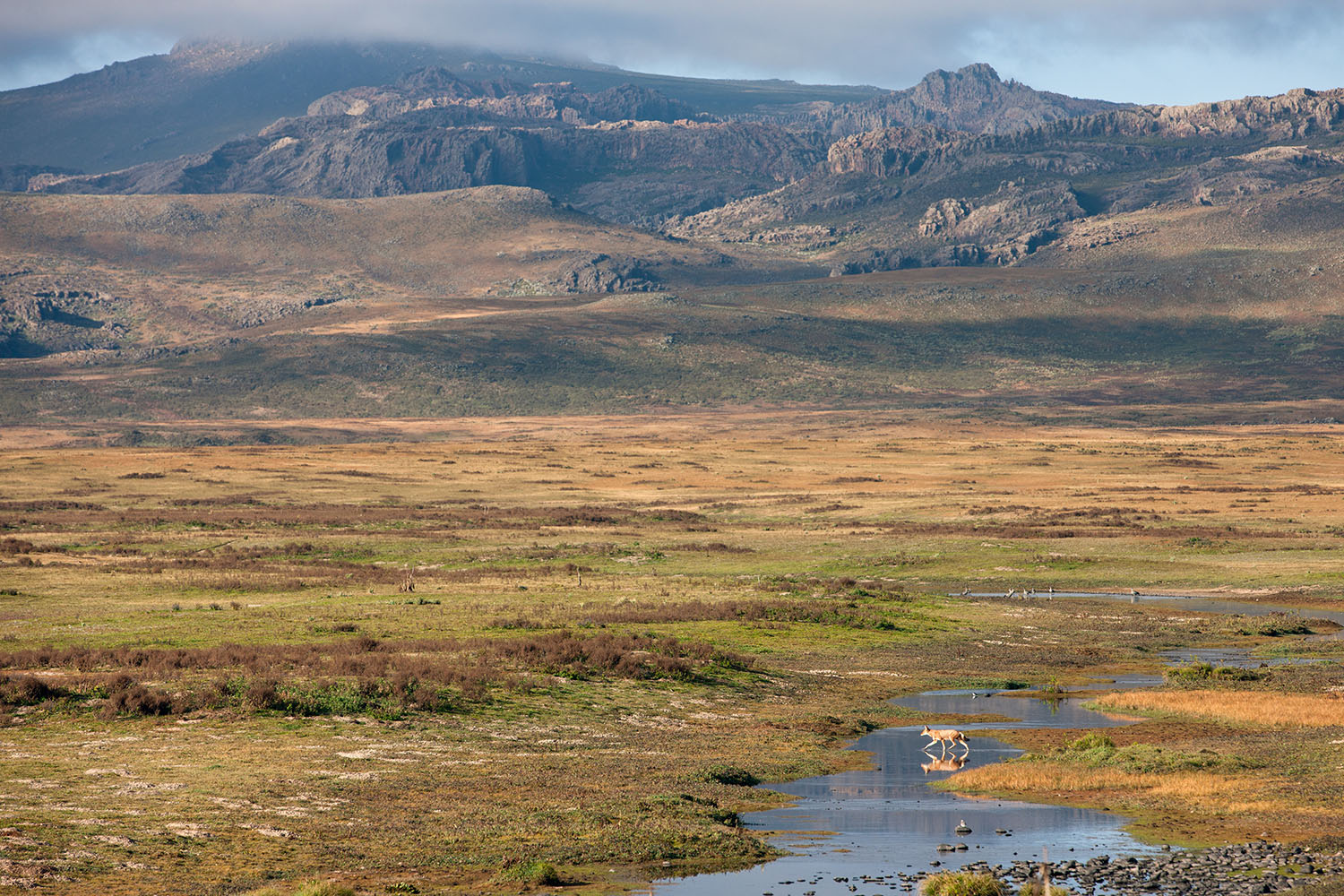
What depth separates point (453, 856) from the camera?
24.8 m

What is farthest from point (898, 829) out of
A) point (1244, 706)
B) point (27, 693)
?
point (27, 693)

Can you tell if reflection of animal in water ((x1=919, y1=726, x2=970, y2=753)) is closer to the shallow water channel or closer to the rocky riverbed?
the shallow water channel

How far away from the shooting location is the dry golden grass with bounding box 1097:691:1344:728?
38.9 m

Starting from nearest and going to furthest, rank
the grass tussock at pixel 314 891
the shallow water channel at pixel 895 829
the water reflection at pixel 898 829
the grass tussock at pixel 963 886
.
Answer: the grass tussock at pixel 314 891 < the grass tussock at pixel 963 886 < the shallow water channel at pixel 895 829 < the water reflection at pixel 898 829

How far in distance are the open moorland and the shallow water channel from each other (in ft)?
2.99

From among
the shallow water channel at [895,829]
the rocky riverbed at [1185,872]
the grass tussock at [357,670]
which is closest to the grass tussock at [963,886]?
the rocky riverbed at [1185,872]

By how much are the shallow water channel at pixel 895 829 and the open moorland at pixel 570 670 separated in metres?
0.91

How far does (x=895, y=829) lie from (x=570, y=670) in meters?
17.9

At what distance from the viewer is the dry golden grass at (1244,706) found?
3894 centimetres

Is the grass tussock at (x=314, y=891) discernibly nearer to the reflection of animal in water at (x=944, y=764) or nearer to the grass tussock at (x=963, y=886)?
the grass tussock at (x=963, y=886)

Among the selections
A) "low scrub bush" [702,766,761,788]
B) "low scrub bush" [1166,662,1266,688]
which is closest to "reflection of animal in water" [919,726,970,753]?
"low scrub bush" [702,766,761,788]

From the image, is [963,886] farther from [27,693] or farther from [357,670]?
[27,693]

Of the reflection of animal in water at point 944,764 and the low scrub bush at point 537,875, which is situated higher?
the low scrub bush at point 537,875

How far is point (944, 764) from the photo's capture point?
112 ft
